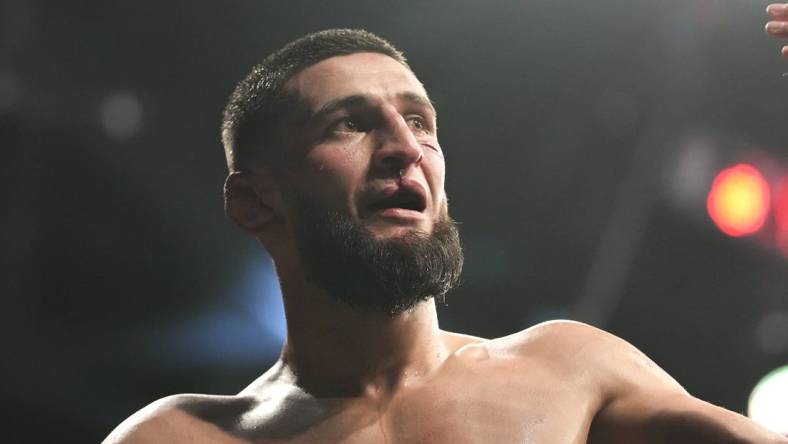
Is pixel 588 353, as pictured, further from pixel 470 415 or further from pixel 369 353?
pixel 369 353

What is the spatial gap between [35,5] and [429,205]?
204 centimetres

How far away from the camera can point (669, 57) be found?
160 inches

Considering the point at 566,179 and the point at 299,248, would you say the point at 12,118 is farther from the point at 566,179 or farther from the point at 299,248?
the point at 566,179

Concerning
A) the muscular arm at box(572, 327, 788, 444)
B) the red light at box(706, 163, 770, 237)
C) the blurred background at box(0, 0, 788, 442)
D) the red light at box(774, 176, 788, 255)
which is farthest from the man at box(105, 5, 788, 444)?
the red light at box(774, 176, 788, 255)

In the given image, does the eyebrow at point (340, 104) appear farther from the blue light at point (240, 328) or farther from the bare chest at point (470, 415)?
the blue light at point (240, 328)

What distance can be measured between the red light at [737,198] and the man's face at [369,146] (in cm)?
258

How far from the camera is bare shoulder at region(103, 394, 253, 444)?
1.75m

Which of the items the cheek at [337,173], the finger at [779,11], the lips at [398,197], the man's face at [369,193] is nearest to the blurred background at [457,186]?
the man's face at [369,193]

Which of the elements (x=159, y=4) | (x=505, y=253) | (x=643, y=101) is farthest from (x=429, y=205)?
(x=643, y=101)

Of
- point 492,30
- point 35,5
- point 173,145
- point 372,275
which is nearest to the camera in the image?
point 372,275

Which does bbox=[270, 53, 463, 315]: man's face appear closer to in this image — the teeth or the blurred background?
the teeth

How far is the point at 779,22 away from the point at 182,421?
129 cm

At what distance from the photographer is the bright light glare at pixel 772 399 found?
162 inches

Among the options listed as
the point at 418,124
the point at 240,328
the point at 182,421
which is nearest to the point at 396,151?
the point at 418,124
